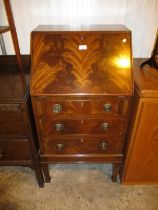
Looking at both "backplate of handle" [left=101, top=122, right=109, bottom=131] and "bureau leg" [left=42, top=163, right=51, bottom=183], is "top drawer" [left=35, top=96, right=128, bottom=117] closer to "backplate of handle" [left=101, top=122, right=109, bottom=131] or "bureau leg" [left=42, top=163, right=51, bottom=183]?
"backplate of handle" [left=101, top=122, right=109, bottom=131]

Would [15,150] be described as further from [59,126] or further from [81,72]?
[81,72]

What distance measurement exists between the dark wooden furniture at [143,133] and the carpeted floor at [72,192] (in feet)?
0.38

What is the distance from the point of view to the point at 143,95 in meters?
1.00

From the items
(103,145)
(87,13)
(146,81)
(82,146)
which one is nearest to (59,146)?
(82,146)

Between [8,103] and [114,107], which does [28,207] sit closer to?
[8,103]

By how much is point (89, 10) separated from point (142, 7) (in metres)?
0.39

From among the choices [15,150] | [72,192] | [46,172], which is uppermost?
[15,150]

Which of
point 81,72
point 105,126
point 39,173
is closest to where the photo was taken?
point 81,72

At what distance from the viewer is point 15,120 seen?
1.09m

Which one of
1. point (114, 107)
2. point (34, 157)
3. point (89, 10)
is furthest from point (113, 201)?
point (89, 10)

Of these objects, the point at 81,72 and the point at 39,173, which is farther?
the point at 39,173

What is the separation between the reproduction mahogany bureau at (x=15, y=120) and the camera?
1024 mm

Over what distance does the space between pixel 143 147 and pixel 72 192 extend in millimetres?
709

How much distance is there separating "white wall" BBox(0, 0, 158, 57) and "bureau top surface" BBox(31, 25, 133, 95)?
40cm
